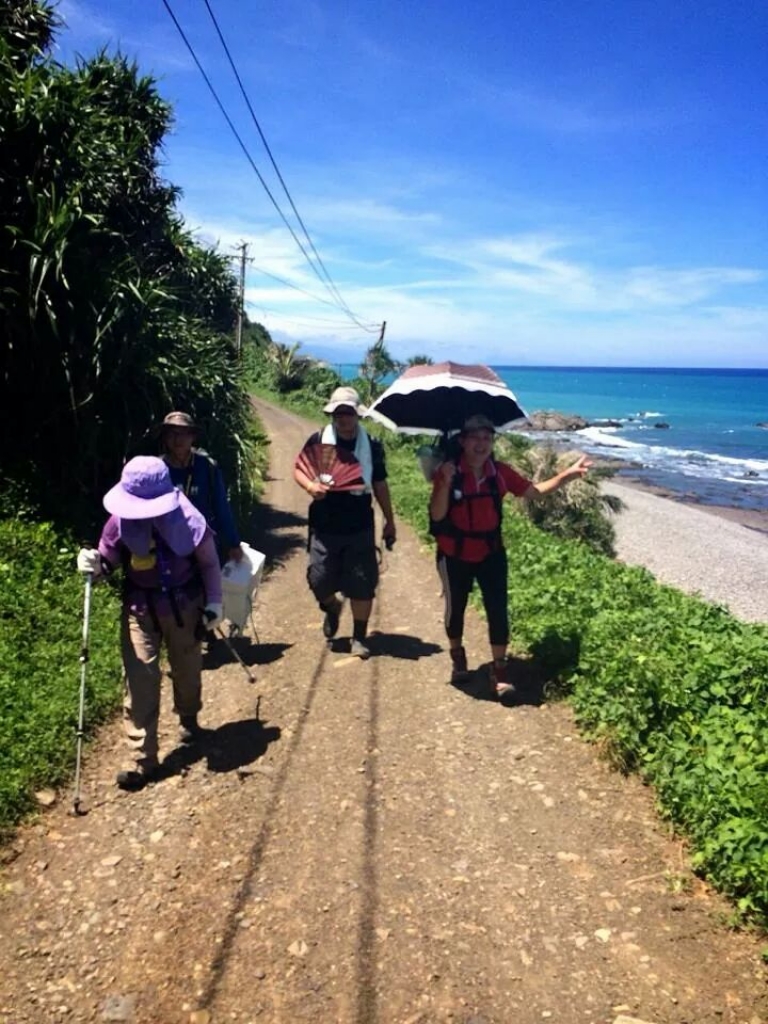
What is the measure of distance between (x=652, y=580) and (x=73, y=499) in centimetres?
676

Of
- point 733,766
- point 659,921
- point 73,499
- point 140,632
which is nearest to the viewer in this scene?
point 659,921

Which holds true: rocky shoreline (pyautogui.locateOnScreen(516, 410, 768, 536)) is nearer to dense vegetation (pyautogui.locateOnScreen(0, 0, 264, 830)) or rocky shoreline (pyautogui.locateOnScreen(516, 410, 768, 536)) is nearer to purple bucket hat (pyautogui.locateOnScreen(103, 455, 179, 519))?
dense vegetation (pyautogui.locateOnScreen(0, 0, 264, 830))

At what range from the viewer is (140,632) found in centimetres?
455

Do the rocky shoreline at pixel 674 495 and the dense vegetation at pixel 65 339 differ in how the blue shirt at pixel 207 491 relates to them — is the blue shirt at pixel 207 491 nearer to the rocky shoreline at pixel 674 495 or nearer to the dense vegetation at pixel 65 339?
the dense vegetation at pixel 65 339

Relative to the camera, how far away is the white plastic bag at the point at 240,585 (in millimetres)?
5922

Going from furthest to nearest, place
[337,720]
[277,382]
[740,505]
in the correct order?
[277,382] < [740,505] < [337,720]

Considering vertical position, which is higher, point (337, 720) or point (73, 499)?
point (73, 499)

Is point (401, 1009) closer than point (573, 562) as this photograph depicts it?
Yes

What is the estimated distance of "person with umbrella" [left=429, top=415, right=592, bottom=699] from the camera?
18.4 feet

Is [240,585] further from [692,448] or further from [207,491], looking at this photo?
[692,448]

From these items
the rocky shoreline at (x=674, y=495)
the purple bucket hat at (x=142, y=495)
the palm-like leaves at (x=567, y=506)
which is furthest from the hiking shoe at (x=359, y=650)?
the rocky shoreline at (x=674, y=495)

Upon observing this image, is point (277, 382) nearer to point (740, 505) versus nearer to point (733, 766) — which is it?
point (740, 505)

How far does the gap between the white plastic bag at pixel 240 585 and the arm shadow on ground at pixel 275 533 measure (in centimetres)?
446

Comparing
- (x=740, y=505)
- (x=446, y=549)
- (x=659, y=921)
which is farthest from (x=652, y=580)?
(x=740, y=505)
